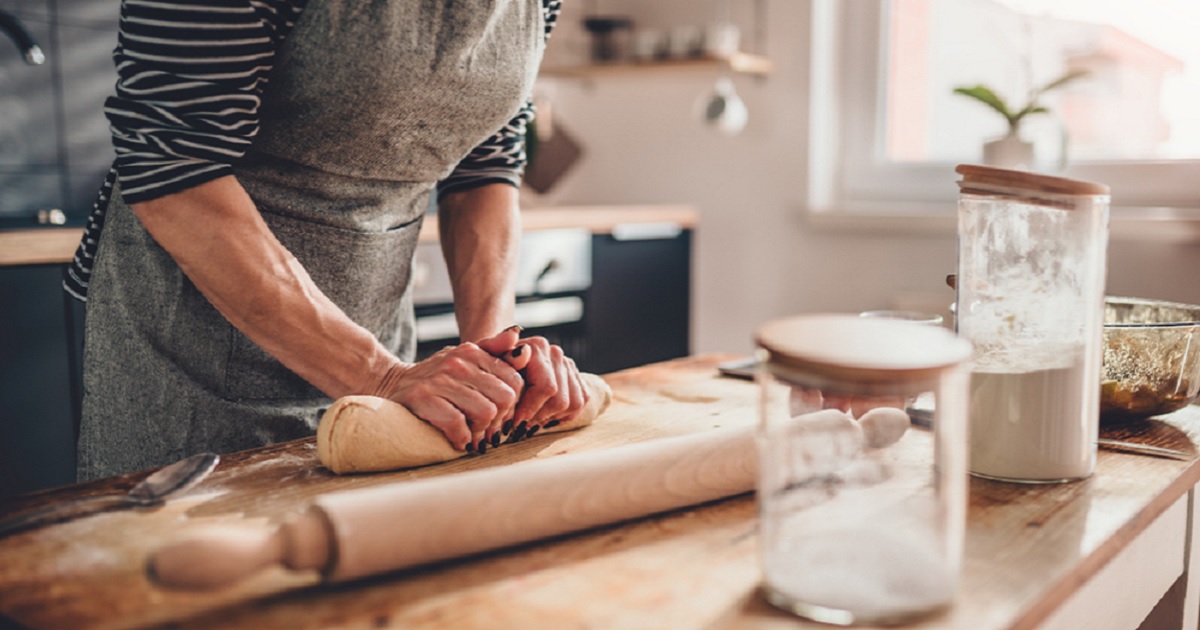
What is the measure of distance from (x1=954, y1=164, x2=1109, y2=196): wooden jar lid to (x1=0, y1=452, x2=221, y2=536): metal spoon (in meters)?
0.58

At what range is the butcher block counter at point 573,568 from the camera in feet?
1.63

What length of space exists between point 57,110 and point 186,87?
1515 millimetres

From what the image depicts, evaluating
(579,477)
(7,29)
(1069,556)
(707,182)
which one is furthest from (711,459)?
(707,182)

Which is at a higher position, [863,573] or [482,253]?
[482,253]

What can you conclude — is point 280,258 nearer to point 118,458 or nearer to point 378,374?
point 378,374

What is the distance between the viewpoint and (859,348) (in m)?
0.49

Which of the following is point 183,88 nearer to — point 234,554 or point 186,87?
point 186,87

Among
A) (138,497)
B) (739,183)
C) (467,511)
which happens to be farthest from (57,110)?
(467,511)

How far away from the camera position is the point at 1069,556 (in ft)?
1.88

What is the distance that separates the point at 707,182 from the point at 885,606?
7.40 feet

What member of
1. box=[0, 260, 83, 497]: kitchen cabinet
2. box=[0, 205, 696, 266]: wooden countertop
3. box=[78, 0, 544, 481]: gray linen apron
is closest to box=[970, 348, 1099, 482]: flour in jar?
box=[78, 0, 544, 481]: gray linen apron

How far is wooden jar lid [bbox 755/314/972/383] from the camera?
18.4 inches

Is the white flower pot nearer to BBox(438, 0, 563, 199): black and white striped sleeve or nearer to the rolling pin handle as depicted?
BBox(438, 0, 563, 199): black and white striped sleeve

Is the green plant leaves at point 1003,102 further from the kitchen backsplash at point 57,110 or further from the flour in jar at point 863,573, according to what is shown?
the kitchen backsplash at point 57,110
